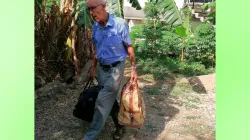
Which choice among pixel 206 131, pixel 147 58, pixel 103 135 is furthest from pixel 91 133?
pixel 147 58

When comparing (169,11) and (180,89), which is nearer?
(169,11)

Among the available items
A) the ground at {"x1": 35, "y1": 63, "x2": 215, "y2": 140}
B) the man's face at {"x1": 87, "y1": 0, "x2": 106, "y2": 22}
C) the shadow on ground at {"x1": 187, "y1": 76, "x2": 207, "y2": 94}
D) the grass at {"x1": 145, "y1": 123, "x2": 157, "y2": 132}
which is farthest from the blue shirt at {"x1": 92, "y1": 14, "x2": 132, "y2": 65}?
the shadow on ground at {"x1": 187, "y1": 76, "x2": 207, "y2": 94}

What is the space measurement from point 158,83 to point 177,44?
2326 mm

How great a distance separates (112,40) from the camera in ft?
10.9

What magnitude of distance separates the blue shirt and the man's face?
0.11m

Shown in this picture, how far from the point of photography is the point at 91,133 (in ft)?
11.3

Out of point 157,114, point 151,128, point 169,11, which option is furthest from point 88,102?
point 169,11

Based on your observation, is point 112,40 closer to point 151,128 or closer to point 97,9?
point 97,9

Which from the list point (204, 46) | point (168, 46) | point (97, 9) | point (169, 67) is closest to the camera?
point (97, 9)

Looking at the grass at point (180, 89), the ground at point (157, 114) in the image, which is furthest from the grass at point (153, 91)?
the grass at point (180, 89)

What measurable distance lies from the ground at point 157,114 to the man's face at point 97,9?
4.63ft

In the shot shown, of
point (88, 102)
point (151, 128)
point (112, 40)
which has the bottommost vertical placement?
point (151, 128)

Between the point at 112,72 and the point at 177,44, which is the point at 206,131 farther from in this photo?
the point at 177,44

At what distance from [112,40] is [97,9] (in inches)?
13.8
